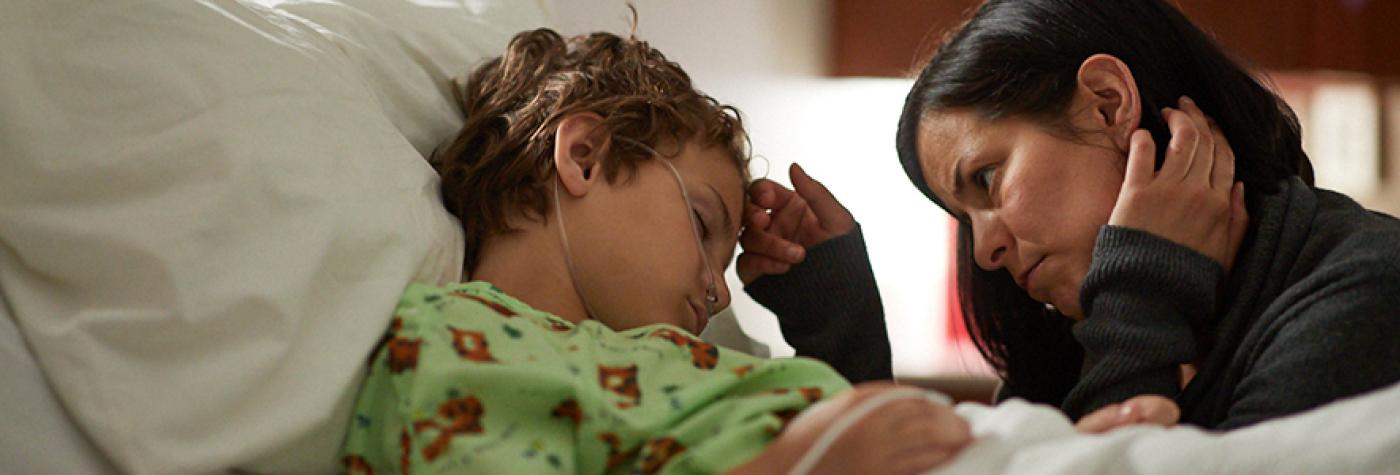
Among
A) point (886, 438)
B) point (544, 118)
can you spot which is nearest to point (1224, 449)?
point (886, 438)

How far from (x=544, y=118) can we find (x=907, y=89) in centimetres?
180

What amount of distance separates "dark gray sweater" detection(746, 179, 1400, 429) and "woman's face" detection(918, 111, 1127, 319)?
0.06m

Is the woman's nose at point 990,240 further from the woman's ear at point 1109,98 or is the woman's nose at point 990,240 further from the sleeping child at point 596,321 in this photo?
the sleeping child at point 596,321

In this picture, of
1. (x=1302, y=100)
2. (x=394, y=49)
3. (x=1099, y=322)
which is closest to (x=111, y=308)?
(x=394, y=49)

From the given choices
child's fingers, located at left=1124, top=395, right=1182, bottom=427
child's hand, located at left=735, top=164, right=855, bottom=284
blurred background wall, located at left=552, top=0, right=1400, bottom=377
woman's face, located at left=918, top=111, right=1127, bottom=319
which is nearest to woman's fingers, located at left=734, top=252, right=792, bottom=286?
child's hand, located at left=735, top=164, right=855, bottom=284

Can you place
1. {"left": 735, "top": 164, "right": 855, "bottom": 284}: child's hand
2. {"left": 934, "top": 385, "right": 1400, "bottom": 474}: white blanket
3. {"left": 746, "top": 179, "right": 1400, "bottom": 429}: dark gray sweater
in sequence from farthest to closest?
1. {"left": 735, "top": 164, "right": 855, "bottom": 284}: child's hand
2. {"left": 746, "top": 179, "right": 1400, "bottom": 429}: dark gray sweater
3. {"left": 934, "top": 385, "right": 1400, "bottom": 474}: white blanket

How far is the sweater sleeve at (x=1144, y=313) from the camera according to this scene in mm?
1008

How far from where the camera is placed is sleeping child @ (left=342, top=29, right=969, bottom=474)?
751mm

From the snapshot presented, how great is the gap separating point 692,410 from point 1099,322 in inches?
16.0

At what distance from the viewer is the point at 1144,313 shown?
1017mm

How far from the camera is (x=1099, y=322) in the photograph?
1041 millimetres

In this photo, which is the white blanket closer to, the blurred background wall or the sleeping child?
the sleeping child

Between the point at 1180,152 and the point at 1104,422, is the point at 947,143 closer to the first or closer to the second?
the point at 1180,152

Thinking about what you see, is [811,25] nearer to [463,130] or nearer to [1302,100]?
[1302,100]
